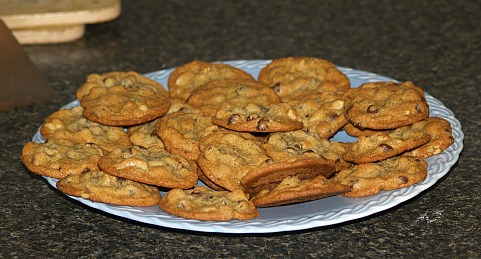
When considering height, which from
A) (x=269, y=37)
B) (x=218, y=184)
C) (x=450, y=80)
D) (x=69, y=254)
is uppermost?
(x=269, y=37)

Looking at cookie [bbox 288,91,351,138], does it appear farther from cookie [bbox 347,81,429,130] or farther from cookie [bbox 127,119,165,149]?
cookie [bbox 127,119,165,149]

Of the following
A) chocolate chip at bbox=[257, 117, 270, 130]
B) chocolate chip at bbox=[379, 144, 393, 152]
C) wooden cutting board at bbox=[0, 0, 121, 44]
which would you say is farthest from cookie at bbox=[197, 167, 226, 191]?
wooden cutting board at bbox=[0, 0, 121, 44]

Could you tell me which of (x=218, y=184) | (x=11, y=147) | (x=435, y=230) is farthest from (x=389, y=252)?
(x=11, y=147)

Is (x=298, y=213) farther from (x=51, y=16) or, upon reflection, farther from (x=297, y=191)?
(x=51, y=16)

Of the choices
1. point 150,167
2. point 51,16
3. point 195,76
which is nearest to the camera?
point 150,167

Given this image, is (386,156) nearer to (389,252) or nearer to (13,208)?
(389,252)

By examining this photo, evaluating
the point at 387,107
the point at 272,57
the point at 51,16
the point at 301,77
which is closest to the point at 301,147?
the point at 387,107
